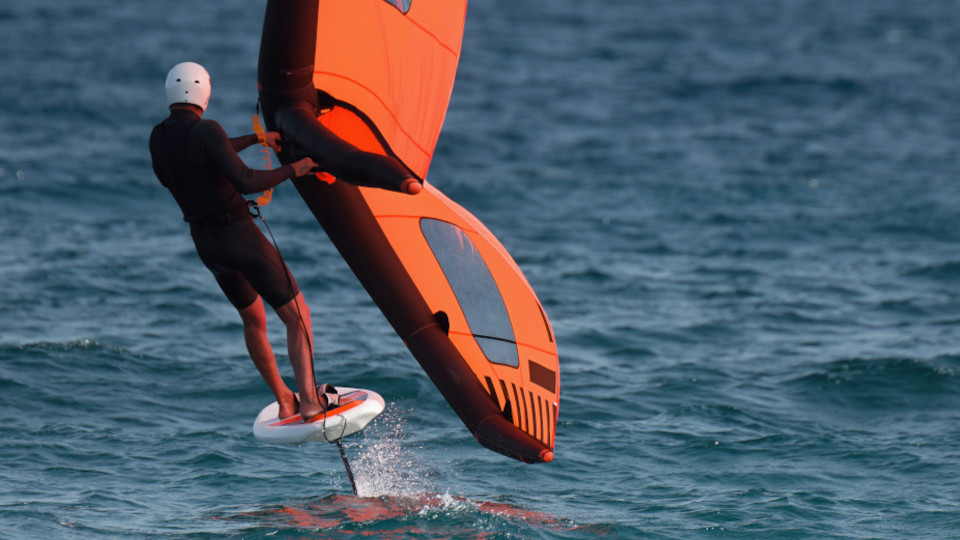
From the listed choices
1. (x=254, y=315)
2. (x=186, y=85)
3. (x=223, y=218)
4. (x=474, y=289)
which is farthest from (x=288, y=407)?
(x=186, y=85)

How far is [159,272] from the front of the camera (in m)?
14.8

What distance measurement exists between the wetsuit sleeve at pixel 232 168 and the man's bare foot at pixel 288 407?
172cm

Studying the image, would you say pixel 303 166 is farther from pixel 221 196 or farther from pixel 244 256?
pixel 244 256

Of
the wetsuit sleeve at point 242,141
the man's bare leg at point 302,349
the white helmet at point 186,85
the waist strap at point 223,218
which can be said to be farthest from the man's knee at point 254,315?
the white helmet at point 186,85

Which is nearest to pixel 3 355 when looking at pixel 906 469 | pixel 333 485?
pixel 333 485

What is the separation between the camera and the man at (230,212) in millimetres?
6754

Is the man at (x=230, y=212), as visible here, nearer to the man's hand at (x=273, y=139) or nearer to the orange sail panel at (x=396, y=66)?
the man's hand at (x=273, y=139)

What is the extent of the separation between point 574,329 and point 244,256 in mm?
6871

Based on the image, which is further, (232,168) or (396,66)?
(396,66)

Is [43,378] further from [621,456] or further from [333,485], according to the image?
[621,456]

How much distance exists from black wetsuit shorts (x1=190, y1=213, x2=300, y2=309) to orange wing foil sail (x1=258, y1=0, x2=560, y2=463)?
47cm

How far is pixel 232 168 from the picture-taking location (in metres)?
6.70

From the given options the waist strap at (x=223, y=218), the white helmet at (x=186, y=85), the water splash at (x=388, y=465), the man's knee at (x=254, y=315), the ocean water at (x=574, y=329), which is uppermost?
the white helmet at (x=186, y=85)

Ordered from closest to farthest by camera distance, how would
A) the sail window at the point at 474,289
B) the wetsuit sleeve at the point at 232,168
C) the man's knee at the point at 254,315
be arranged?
the wetsuit sleeve at the point at 232,168 → the man's knee at the point at 254,315 → the sail window at the point at 474,289
